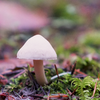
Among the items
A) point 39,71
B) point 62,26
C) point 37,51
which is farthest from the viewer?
point 62,26

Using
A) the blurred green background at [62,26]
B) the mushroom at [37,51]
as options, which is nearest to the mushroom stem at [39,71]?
the mushroom at [37,51]

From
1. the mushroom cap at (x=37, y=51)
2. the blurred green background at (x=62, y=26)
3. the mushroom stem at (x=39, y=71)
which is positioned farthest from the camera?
the blurred green background at (x=62, y=26)

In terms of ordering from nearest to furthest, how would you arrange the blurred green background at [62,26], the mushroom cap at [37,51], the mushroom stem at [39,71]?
the mushroom cap at [37,51], the mushroom stem at [39,71], the blurred green background at [62,26]

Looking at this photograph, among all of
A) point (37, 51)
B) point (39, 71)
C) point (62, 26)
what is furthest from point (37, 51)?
point (62, 26)

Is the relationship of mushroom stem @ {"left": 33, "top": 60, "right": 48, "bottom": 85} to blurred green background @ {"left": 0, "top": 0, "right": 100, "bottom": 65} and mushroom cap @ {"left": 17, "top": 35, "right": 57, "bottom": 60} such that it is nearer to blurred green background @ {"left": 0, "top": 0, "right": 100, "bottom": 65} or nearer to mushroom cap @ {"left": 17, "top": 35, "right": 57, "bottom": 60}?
mushroom cap @ {"left": 17, "top": 35, "right": 57, "bottom": 60}

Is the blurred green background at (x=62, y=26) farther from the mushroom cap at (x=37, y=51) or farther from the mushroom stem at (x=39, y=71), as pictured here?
the mushroom cap at (x=37, y=51)

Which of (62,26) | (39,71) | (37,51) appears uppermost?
(62,26)

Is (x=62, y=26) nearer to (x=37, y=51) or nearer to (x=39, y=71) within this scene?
(x=39, y=71)

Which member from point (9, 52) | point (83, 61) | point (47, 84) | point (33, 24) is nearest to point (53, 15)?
point (33, 24)

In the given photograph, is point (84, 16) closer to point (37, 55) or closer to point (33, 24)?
point (33, 24)

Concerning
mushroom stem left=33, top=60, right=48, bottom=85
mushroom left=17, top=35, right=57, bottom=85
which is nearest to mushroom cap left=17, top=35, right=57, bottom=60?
mushroom left=17, top=35, right=57, bottom=85

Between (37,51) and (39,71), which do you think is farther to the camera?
(39,71)

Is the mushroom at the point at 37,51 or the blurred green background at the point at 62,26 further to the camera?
the blurred green background at the point at 62,26
